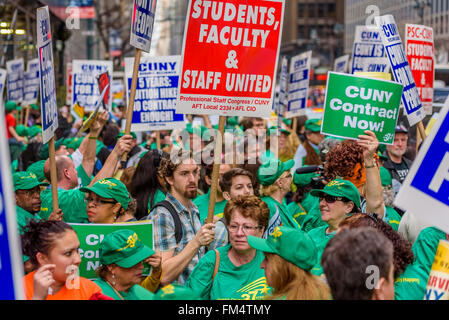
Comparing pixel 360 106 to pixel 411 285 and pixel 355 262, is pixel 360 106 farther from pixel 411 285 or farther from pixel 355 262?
pixel 355 262

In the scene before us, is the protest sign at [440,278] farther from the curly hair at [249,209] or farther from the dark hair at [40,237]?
the dark hair at [40,237]

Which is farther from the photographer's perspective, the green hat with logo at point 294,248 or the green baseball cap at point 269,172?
the green baseball cap at point 269,172

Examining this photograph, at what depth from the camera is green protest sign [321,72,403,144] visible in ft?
22.5

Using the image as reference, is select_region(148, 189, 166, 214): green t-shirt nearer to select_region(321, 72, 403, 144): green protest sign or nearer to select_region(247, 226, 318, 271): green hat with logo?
select_region(321, 72, 403, 144): green protest sign

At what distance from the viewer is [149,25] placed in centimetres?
691

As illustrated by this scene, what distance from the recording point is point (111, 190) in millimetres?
5594

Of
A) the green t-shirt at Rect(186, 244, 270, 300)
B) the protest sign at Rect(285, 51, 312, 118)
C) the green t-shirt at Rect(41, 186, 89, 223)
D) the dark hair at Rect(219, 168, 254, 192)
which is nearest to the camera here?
the green t-shirt at Rect(186, 244, 270, 300)

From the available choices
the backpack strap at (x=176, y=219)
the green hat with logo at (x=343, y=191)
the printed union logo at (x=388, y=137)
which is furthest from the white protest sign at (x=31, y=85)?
the green hat with logo at (x=343, y=191)

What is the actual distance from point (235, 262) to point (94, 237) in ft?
3.27

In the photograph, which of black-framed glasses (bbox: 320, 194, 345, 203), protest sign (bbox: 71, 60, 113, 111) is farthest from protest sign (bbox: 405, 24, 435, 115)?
protest sign (bbox: 71, 60, 113, 111)

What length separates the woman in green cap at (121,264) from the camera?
4.37 metres

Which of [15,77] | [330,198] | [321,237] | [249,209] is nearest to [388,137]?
[330,198]
